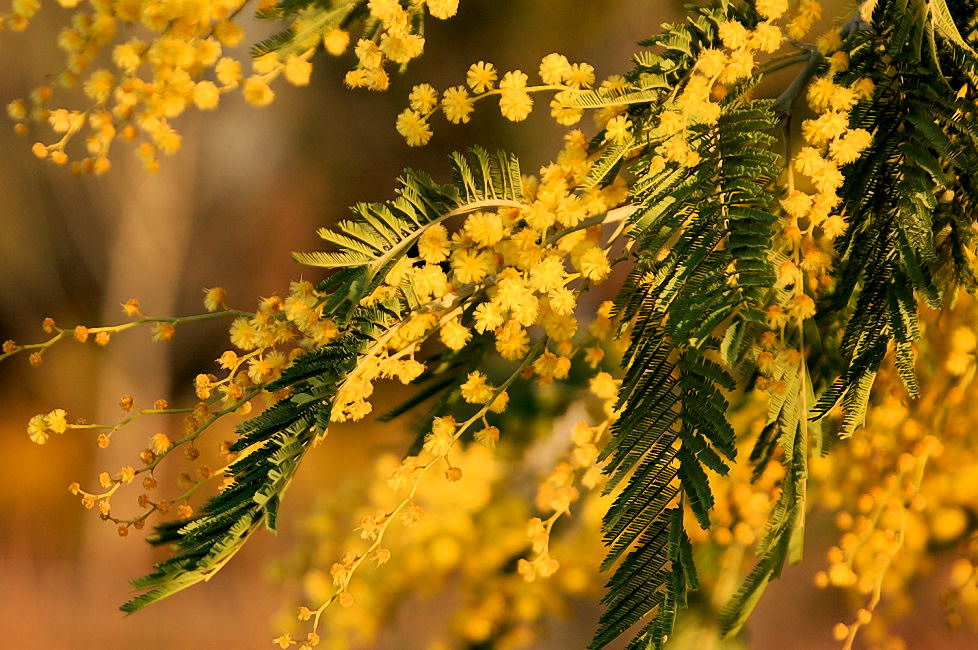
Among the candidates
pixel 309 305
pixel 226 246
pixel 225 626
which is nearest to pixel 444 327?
pixel 309 305

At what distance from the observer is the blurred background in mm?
1137

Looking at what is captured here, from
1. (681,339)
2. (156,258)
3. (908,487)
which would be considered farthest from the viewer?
(156,258)

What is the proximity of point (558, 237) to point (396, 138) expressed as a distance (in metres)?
Answer: 0.92

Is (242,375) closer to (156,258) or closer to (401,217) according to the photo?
(401,217)

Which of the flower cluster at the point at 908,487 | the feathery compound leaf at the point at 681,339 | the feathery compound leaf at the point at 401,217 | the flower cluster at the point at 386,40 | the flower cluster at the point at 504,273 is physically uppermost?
the flower cluster at the point at 386,40

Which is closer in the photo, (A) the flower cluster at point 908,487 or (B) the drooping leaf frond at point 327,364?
(B) the drooping leaf frond at point 327,364

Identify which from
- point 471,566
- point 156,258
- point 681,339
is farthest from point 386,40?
point 156,258

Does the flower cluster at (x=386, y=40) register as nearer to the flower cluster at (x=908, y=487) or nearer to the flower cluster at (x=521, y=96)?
the flower cluster at (x=521, y=96)

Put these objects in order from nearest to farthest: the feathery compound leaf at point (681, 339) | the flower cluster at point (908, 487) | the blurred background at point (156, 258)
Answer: the feathery compound leaf at point (681, 339) < the flower cluster at point (908, 487) < the blurred background at point (156, 258)

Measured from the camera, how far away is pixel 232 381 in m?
0.40

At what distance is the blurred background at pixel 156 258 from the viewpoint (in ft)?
3.73

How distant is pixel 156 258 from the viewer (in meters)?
1.26

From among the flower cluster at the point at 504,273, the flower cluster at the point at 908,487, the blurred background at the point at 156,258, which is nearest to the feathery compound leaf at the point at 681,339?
the flower cluster at the point at 504,273

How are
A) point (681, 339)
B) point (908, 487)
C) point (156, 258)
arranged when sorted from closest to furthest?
1. point (681, 339)
2. point (908, 487)
3. point (156, 258)
